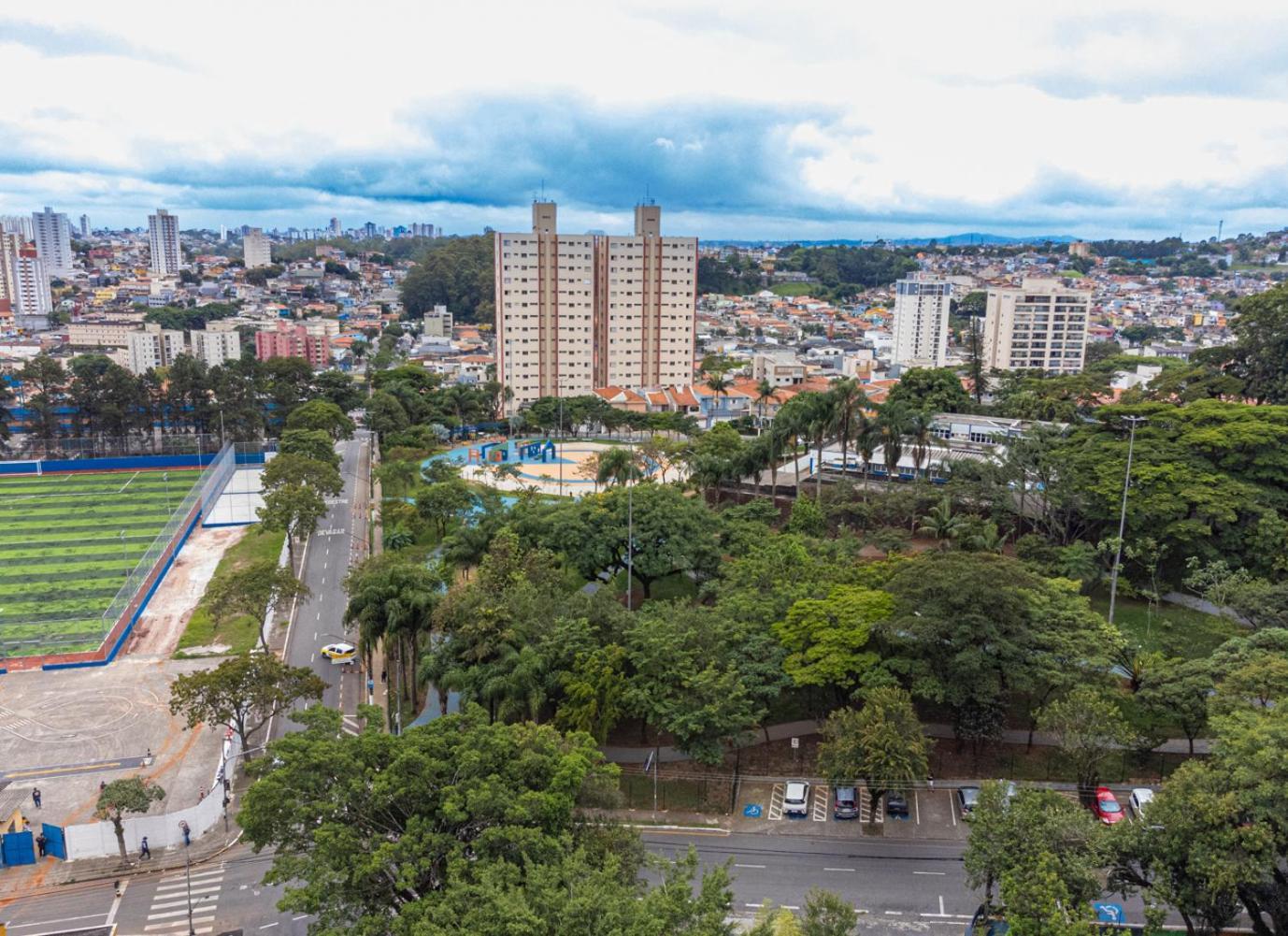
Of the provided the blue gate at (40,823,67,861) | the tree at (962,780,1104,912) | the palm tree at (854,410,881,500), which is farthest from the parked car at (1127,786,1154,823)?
the blue gate at (40,823,67,861)

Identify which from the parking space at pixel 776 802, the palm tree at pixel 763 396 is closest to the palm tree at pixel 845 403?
the palm tree at pixel 763 396

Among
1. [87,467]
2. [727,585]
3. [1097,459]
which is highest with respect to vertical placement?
[1097,459]

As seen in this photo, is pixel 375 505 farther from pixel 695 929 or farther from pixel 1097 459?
pixel 695 929

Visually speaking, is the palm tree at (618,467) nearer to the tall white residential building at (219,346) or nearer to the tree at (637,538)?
the tree at (637,538)

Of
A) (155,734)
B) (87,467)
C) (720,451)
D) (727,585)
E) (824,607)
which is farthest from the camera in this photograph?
(87,467)

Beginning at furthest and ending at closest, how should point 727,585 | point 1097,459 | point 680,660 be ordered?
point 1097,459 → point 727,585 → point 680,660

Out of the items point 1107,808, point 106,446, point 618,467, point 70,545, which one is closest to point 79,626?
point 70,545

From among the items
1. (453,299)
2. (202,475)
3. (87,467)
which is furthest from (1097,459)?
(453,299)

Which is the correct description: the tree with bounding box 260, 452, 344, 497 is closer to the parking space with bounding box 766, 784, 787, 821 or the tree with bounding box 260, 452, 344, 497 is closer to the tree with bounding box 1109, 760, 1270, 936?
the parking space with bounding box 766, 784, 787, 821
